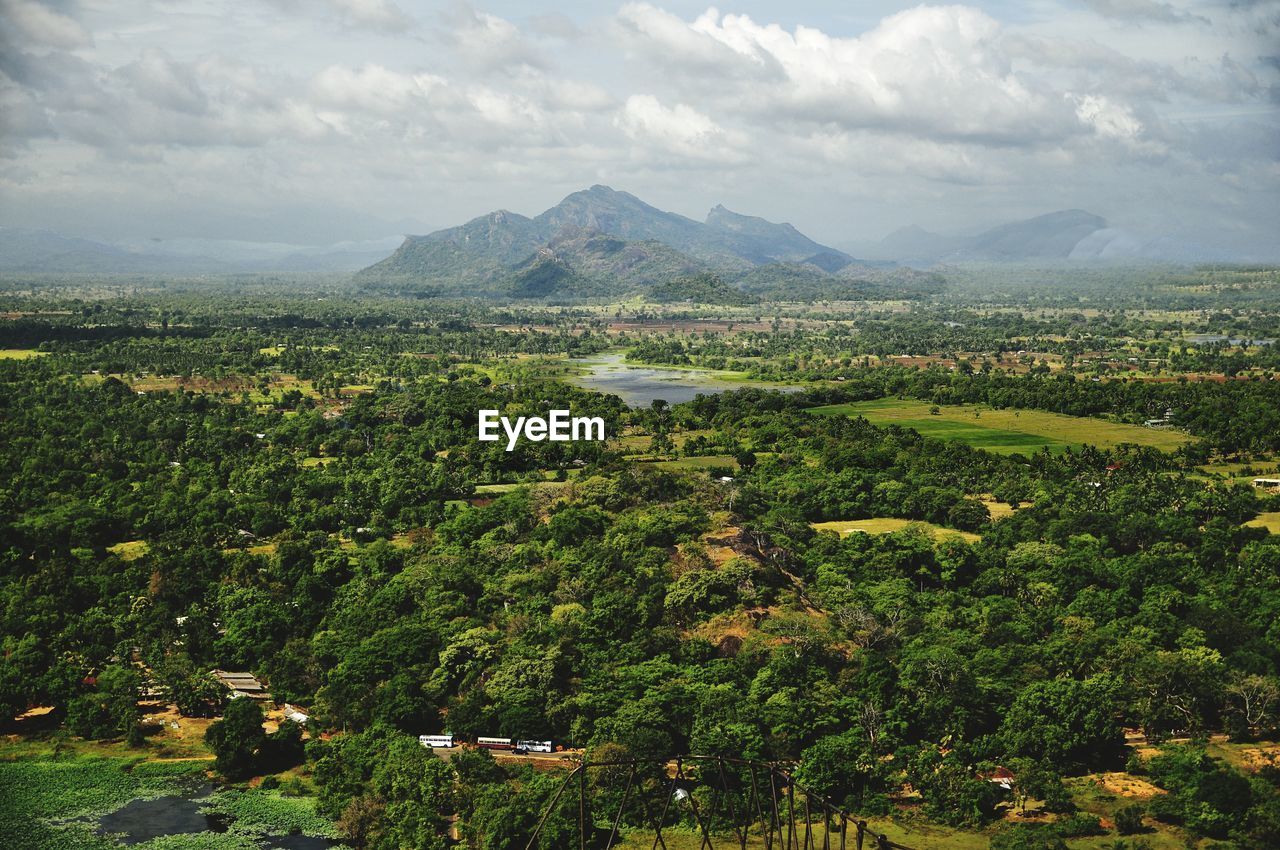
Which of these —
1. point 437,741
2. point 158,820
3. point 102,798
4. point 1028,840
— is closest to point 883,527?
point 437,741

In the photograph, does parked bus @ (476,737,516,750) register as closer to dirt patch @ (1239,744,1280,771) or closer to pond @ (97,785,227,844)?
pond @ (97,785,227,844)

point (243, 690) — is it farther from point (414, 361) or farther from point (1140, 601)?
point (414, 361)

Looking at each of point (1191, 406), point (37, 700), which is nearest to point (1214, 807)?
point (37, 700)

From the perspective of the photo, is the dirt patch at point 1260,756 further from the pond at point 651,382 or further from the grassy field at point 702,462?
the pond at point 651,382

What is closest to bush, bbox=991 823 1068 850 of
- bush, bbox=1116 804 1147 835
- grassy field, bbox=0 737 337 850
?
bush, bbox=1116 804 1147 835

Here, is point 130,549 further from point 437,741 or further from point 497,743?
point 497,743
